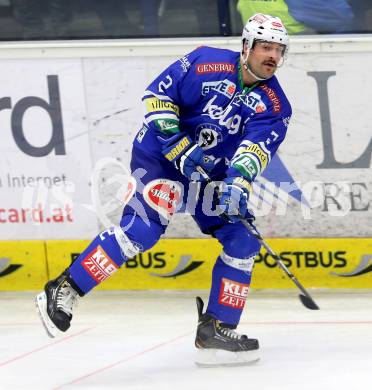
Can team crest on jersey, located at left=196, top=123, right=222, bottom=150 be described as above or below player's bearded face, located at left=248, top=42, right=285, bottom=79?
below

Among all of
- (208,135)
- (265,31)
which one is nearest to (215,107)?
(208,135)

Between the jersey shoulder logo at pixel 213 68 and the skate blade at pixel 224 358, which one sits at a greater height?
the jersey shoulder logo at pixel 213 68

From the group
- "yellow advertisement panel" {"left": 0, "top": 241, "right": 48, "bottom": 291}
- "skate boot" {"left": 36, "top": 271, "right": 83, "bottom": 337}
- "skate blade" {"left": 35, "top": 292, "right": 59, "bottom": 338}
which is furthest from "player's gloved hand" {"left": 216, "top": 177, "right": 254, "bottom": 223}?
"yellow advertisement panel" {"left": 0, "top": 241, "right": 48, "bottom": 291}

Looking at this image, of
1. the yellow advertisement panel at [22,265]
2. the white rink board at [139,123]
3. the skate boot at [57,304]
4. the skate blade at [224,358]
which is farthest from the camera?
the yellow advertisement panel at [22,265]

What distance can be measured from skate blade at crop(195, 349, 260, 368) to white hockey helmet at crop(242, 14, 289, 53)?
50.4 inches

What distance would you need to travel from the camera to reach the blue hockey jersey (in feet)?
16.1

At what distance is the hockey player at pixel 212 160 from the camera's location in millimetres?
4797

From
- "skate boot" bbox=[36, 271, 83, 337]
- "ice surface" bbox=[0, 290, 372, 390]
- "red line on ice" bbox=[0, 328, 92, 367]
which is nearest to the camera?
"ice surface" bbox=[0, 290, 372, 390]

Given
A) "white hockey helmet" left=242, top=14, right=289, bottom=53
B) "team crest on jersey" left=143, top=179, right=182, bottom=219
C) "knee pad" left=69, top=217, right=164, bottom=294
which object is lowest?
"knee pad" left=69, top=217, right=164, bottom=294

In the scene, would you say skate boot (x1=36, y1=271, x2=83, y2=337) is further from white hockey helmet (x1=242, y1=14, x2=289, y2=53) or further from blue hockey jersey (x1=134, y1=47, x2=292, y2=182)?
white hockey helmet (x1=242, y1=14, x2=289, y2=53)

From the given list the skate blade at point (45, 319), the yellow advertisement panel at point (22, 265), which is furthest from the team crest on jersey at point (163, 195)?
the yellow advertisement panel at point (22, 265)

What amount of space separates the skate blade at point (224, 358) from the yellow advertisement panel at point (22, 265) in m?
2.06

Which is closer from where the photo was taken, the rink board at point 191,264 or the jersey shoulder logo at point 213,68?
the jersey shoulder logo at point 213,68

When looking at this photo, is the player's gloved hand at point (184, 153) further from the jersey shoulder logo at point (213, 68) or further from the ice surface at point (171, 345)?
the ice surface at point (171, 345)
